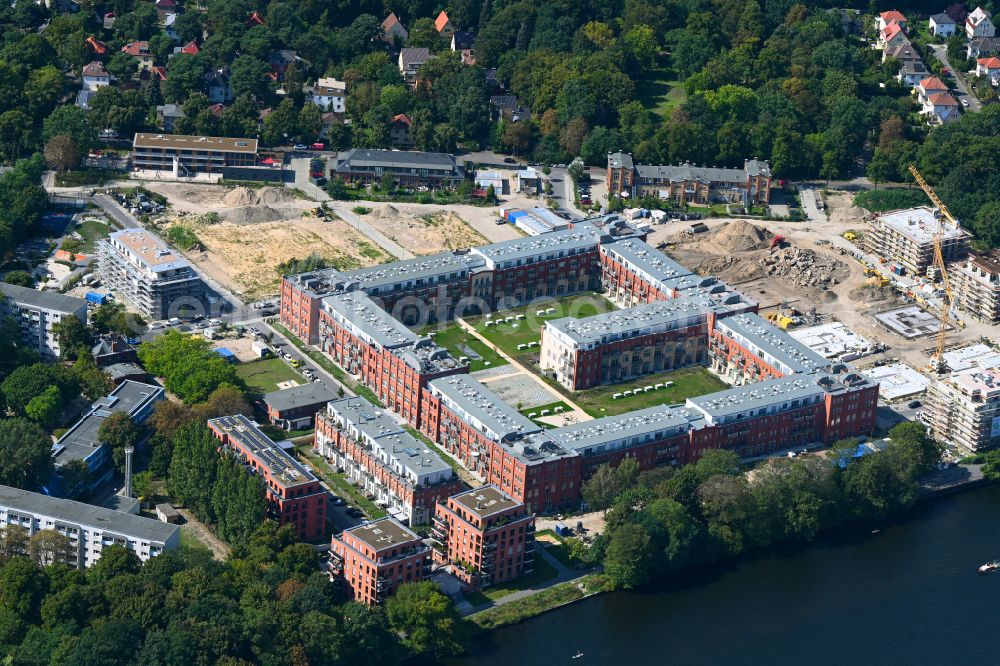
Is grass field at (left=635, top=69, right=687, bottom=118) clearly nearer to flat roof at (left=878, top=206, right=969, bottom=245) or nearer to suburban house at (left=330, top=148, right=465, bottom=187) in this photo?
suburban house at (left=330, top=148, right=465, bottom=187)

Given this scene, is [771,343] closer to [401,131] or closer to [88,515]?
[88,515]

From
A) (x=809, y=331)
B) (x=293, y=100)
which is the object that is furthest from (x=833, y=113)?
(x=293, y=100)

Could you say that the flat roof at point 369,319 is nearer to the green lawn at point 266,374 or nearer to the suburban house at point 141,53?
the green lawn at point 266,374

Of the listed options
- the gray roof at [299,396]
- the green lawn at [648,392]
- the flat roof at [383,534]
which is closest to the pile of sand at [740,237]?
the green lawn at [648,392]

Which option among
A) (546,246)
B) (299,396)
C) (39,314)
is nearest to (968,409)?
(546,246)

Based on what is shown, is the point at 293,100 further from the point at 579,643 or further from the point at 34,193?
the point at 579,643

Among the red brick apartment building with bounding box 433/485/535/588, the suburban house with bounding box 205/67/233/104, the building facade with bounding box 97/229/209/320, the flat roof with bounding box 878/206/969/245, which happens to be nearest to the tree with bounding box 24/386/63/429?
the building facade with bounding box 97/229/209/320
